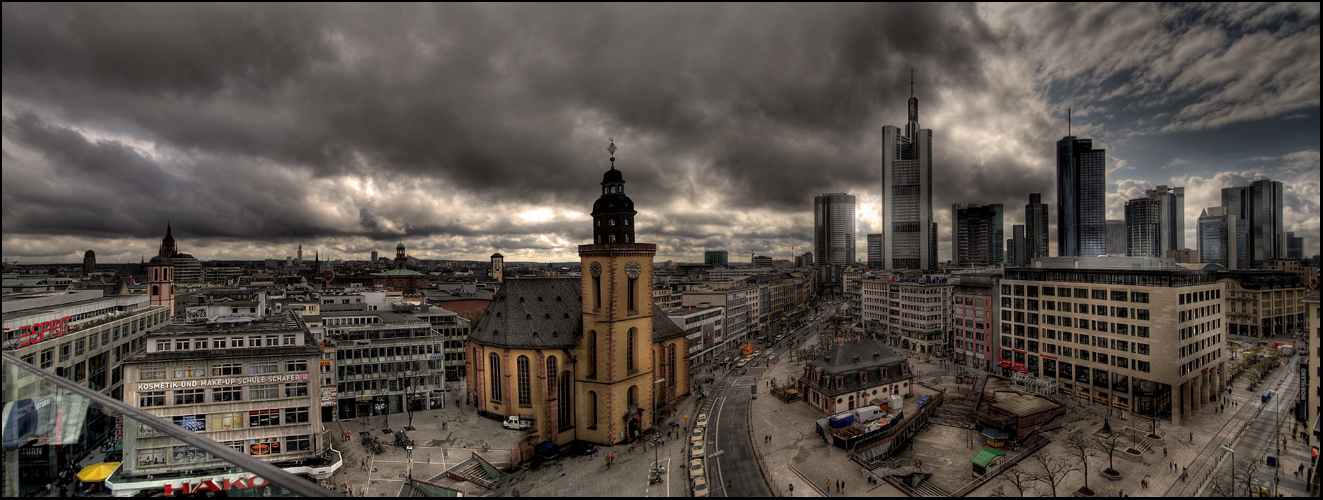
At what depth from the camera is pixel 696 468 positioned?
1672 inches

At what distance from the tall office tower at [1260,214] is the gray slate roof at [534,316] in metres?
173

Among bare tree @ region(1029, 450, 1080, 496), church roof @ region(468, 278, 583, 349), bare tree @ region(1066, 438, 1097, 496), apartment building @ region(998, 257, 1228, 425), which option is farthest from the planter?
church roof @ region(468, 278, 583, 349)

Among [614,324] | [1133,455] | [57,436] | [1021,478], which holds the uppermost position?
[57,436]

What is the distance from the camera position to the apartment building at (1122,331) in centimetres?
5603

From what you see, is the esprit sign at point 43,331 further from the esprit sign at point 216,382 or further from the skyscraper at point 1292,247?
the skyscraper at point 1292,247

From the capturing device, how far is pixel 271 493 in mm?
13438

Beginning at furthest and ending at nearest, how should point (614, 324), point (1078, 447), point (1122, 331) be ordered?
point (1122, 331) < point (614, 324) < point (1078, 447)

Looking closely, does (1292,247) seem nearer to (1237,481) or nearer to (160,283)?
(1237,481)

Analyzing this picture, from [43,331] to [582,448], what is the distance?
1981 inches

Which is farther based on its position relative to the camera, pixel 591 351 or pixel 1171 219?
pixel 1171 219

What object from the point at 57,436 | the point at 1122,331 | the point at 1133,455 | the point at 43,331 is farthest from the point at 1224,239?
the point at 43,331

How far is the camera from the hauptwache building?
48.9 m

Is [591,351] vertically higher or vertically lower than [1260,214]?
lower

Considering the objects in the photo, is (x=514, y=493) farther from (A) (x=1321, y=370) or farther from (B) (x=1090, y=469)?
(A) (x=1321, y=370)
